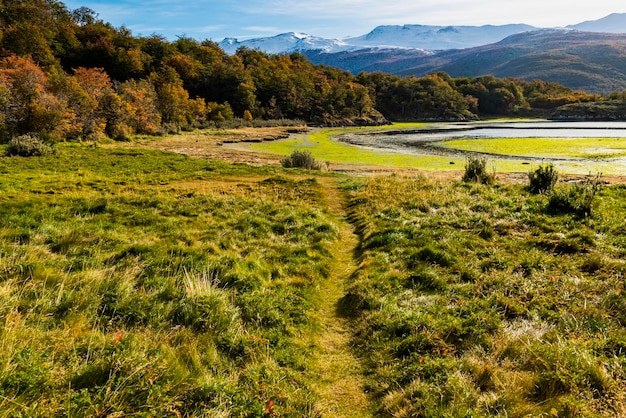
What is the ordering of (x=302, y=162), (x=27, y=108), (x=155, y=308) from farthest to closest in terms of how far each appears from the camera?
(x=27, y=108) → (x=302, y=162) → (x=155, y=308)

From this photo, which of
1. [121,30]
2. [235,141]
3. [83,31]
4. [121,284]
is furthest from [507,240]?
[121,30]

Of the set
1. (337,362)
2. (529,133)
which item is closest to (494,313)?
(337,362)

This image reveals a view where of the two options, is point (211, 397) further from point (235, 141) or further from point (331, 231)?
point (235, 141)

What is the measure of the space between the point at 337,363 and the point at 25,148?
29762mm

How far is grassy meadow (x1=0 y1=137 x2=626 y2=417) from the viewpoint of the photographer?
12.1ft

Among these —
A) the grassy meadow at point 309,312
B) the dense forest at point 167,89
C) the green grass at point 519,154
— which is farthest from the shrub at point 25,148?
the green grass at point 519,154

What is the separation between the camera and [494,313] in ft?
18.6

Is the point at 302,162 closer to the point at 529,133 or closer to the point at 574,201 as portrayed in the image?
the point at 574,201

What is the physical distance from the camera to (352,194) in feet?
53.8

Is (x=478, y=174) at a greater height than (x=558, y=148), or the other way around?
(x=558, y=148)

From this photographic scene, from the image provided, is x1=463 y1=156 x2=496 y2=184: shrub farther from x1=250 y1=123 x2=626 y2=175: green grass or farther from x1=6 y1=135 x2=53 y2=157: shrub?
x1=6 y1=135 x2=53 y2=157: shrub

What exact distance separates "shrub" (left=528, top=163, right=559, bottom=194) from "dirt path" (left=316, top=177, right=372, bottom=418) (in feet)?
33.9

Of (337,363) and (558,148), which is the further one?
(558,148)

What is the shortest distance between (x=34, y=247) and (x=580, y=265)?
11679mm
